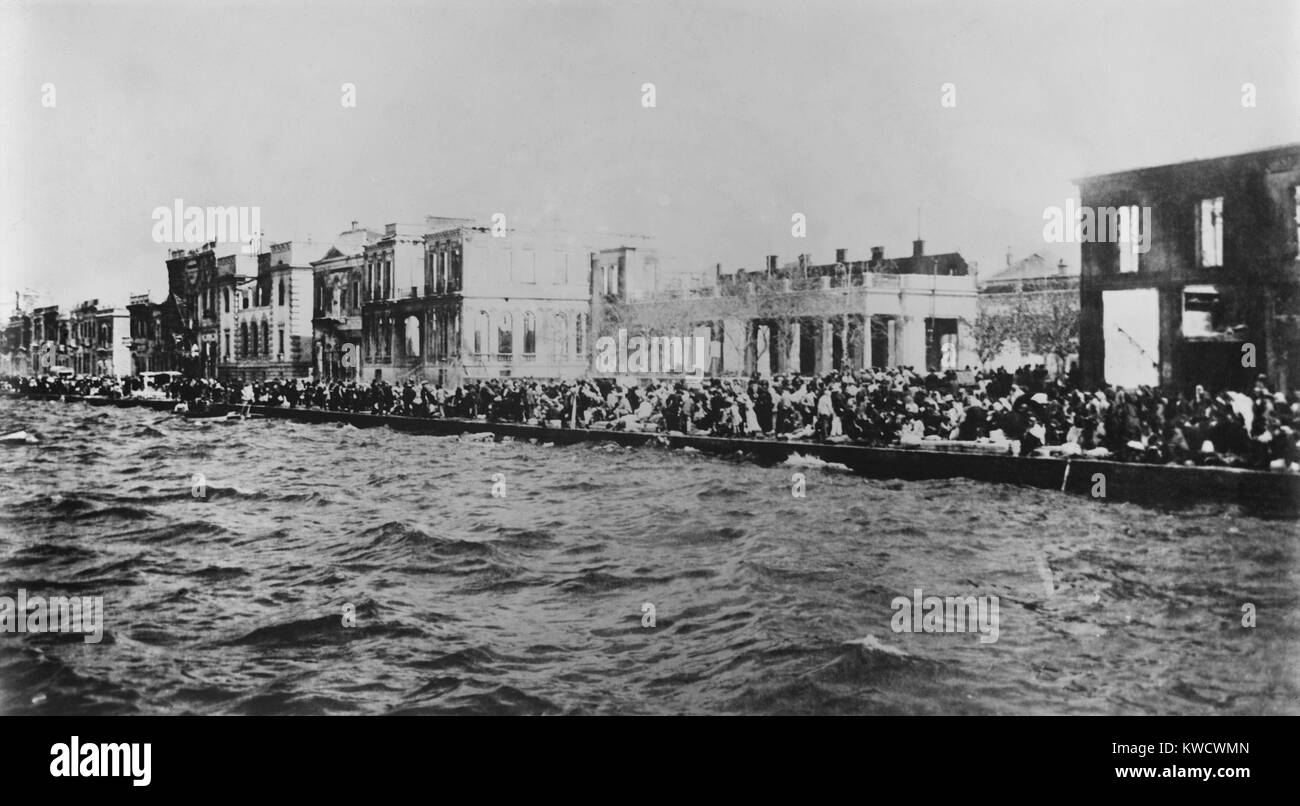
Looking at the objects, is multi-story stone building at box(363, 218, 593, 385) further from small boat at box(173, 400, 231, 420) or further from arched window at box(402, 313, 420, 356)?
small boat at box(173, 400, 231, 420)

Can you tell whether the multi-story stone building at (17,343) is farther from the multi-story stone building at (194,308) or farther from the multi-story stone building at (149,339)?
the multi-story stone building at (194,308)

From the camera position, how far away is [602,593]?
481 centimetres

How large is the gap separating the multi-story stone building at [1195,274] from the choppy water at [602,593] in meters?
0.94

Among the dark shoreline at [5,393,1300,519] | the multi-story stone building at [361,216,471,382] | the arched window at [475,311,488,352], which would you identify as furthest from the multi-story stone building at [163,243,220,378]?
the arched window at [475,311,488,352]

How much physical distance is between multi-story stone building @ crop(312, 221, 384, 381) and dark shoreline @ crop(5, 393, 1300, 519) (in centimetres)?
68

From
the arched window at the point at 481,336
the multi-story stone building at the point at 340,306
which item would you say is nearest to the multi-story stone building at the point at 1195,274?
the arched window at the point at 481,336

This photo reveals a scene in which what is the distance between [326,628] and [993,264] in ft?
14.4

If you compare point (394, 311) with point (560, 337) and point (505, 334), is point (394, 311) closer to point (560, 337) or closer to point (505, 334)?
point (505, 334)

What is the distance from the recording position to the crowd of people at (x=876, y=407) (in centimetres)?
543

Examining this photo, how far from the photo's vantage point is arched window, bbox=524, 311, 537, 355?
736cm
